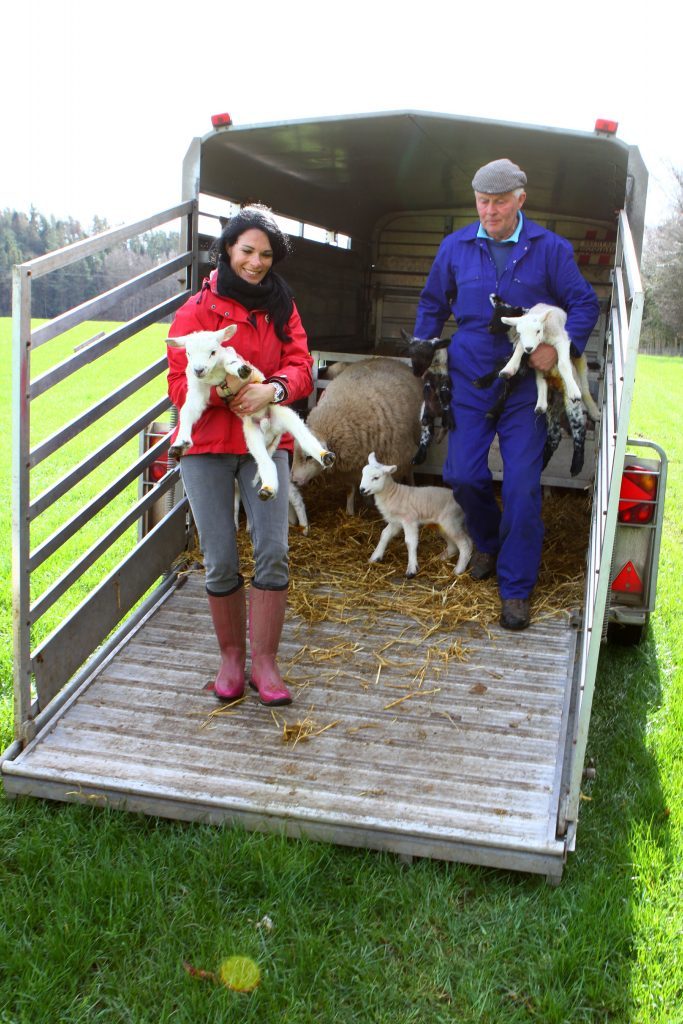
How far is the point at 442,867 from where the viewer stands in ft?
10.7

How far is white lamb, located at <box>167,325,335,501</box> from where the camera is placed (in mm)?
3451

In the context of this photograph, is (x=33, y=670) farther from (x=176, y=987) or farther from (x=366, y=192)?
(x=366, y=192)

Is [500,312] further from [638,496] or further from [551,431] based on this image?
[638,496]

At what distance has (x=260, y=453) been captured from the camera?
3.64m

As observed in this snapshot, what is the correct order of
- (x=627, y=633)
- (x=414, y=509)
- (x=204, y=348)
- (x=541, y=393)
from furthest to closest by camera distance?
(x=414, y=509) < (x=627, y=633) < (x=541, y=393) < (x=204, y=348)

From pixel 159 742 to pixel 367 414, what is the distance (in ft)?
10.1

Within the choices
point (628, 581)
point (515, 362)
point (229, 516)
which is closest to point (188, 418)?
point (229, 516)

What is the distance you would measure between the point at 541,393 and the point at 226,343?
5.87 feet

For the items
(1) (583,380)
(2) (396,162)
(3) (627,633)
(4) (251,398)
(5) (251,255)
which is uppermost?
(2) (396,162)

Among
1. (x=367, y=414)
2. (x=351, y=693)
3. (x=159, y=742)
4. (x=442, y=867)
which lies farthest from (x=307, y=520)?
(x=442, y=867)

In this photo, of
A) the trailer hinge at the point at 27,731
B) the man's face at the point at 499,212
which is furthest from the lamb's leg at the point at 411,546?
the trailer hinge at the point at 27,731

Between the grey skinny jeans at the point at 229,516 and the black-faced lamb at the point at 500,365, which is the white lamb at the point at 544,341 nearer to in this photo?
the black-faced lamb at the point at 500,365

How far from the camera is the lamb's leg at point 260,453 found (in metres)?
3.60

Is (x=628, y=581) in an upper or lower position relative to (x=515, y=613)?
upper
